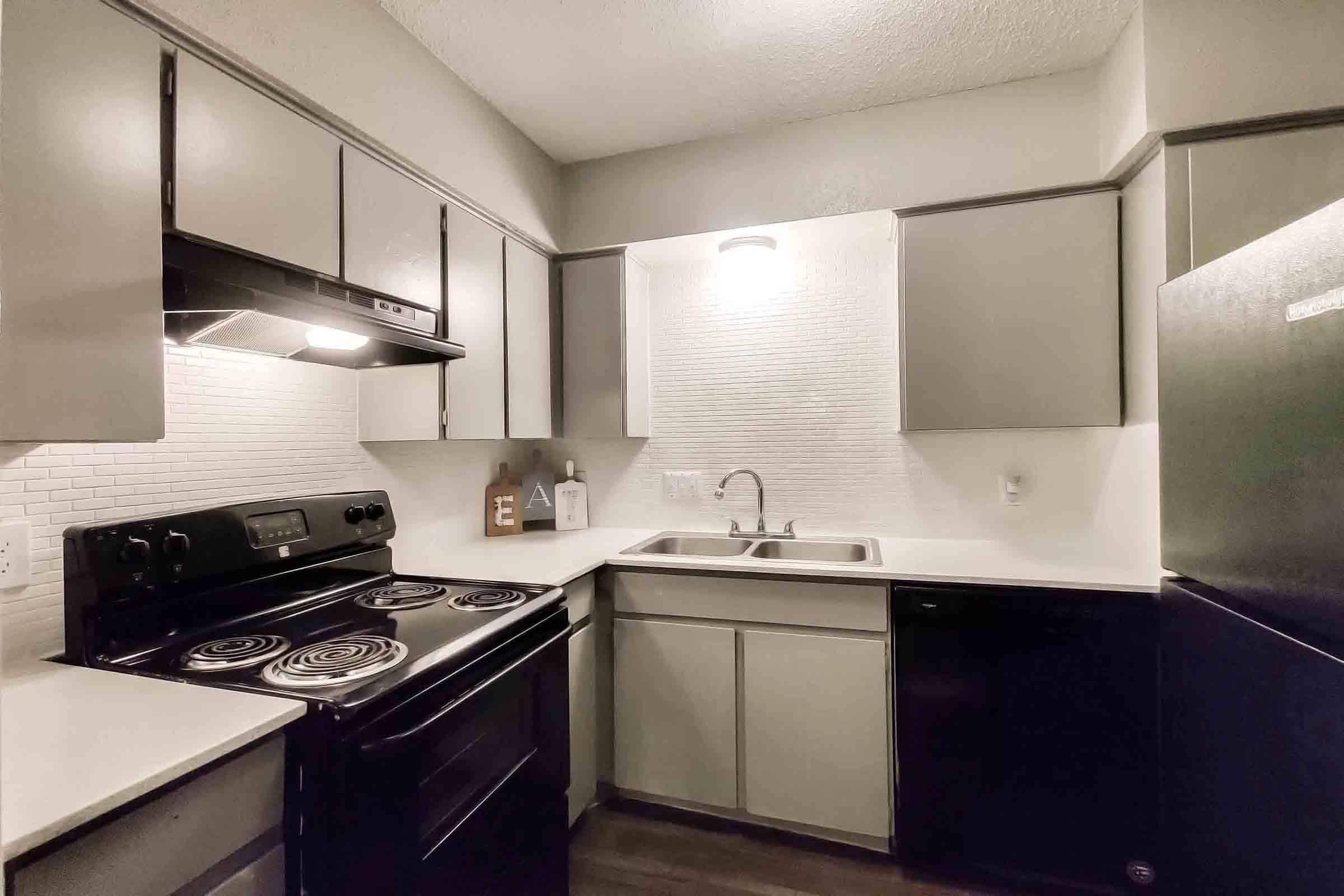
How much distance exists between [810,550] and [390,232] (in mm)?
1812

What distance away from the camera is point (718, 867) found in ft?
5.99

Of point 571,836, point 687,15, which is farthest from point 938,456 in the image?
point 571,836

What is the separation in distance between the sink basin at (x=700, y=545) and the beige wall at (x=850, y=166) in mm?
1233

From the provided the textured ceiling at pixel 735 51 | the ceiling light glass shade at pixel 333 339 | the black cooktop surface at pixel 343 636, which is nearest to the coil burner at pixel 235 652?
the black cooktop surface at pixel 343 636

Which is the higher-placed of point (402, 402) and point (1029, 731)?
point (402, 402)

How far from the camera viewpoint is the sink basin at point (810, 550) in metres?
2.28

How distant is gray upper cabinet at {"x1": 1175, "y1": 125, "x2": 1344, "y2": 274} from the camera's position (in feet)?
5.04

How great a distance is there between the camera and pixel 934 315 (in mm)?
2066

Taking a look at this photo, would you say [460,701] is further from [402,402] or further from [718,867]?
[718,867]

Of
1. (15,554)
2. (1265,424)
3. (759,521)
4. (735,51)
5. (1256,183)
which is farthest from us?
(759,521)

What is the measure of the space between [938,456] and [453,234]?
1.94 meters

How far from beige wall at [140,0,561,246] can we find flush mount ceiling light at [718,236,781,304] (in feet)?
2.55

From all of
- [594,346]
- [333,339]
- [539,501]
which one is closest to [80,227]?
[333,339]

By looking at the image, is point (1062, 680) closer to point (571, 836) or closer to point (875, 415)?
point (875, 415)
